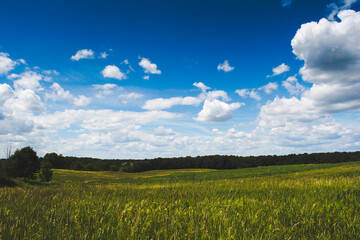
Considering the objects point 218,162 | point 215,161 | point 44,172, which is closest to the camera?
point 44,172

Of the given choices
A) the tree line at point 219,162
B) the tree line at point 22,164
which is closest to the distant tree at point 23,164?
the tree line at point 22,164

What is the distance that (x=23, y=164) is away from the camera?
132 feet

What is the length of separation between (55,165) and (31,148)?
6410 cm

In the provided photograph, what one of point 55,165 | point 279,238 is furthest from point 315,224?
point 55,165

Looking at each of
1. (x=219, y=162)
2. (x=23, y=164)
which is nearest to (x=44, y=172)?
(x=23, y=164)

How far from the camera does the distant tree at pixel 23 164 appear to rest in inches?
1529

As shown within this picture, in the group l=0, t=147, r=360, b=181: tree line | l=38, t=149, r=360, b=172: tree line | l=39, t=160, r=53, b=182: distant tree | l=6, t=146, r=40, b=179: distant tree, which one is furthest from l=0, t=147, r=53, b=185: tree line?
l=38, t=149, r=360, b=172: tree line

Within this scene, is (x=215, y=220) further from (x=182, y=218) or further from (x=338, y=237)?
(x=338, y=237)

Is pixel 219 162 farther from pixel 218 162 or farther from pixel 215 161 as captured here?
pixel 215 161

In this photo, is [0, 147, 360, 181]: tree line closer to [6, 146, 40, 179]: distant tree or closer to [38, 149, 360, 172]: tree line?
[38, 149, 360, 172]: tree line

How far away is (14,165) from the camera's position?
38844mm

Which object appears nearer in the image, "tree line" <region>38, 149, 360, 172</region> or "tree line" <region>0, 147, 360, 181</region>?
"tree line" <region>0, 147, 360, 181</region>

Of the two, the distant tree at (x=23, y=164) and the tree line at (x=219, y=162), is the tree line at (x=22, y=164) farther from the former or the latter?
the tree line at (x=219, y=162)

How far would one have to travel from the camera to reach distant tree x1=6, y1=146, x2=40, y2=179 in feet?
127
